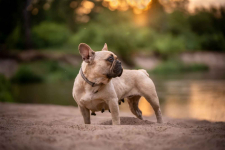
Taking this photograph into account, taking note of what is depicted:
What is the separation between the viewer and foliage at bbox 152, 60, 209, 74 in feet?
88.7

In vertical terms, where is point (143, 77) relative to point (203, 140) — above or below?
above

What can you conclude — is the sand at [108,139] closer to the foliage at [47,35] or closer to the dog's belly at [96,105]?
the dog's belly at [96,105]

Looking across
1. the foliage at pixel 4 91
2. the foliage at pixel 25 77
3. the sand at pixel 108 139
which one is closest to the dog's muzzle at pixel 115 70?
the sand at pixel 108 139

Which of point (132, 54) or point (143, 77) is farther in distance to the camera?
point (132, 54)

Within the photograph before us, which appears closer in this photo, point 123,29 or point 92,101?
point 92,101

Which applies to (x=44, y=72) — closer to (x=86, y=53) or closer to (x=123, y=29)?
(x=123, y=29)

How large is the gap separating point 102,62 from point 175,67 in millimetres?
25183

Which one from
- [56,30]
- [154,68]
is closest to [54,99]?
[154,68]

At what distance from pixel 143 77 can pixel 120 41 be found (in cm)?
2404

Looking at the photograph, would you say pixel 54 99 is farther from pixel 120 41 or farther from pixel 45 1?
pixel 45 1

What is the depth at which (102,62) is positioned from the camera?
13.8ft

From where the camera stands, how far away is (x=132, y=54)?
28406mm

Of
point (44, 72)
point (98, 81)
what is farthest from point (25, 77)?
point (98, 81)

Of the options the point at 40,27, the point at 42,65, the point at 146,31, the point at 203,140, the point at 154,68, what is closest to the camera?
the point at 203,140
